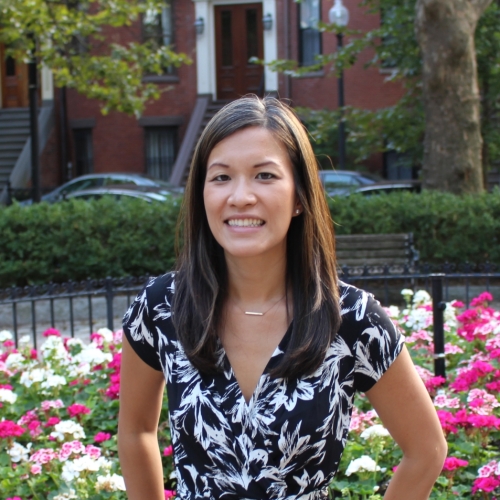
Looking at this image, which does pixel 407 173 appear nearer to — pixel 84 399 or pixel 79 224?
pixel 79 224

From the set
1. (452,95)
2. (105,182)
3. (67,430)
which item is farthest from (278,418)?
(105,182)

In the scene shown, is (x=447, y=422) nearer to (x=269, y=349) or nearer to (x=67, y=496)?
(x=67, y=496)

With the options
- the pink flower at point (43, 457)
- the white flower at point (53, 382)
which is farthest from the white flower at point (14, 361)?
the pink flower at point (43, 457)

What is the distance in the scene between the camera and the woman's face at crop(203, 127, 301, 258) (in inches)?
80.5

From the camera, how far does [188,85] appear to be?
24.8 meters

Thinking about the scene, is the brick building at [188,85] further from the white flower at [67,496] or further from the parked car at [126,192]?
the white flower at [67,496]

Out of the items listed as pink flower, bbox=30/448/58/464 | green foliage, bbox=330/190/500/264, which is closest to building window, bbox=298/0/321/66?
green foliage, bbox=330/190/500/264

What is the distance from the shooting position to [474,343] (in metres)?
5.27

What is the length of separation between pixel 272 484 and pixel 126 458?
458mm

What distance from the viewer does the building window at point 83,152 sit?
2555cm

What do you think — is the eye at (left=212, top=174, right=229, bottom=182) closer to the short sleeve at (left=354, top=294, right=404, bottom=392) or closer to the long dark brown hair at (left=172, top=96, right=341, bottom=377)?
the long dark brown hair at (left=172, top=96, right=341, bottom=377)

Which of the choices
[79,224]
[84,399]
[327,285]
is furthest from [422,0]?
[327,285]

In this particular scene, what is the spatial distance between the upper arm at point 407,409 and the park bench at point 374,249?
8099mm

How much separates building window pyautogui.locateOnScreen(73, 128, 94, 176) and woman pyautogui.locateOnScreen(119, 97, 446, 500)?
24.0 meters
